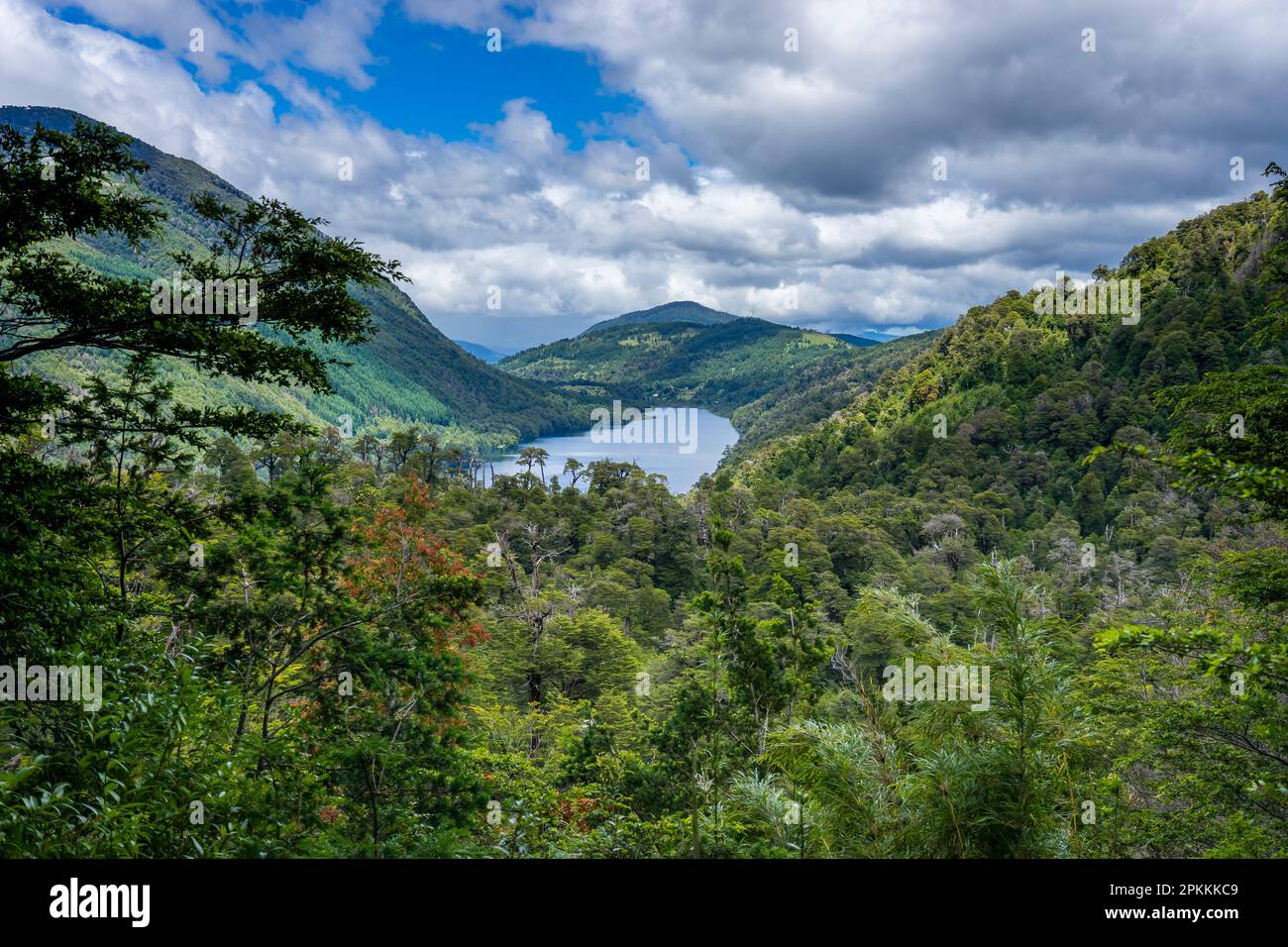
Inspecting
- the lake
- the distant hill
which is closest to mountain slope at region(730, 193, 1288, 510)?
the lake

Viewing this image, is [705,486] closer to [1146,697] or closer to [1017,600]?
[1146,697]

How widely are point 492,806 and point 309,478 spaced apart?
3.86m

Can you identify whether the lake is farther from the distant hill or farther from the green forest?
the green forest

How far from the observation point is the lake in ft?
367

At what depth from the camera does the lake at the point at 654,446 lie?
367ft

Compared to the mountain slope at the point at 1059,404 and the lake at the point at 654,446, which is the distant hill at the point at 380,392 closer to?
the lake at the point at 654,446

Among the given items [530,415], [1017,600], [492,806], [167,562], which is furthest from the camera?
[530,415]

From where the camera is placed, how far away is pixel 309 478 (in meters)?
7.28

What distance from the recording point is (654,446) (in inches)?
6206

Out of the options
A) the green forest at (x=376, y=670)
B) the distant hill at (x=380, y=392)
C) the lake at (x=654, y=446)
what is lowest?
the green forest at (x=376, y=670)

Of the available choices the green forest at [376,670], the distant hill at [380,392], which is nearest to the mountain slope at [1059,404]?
the green forest at [376,670]
